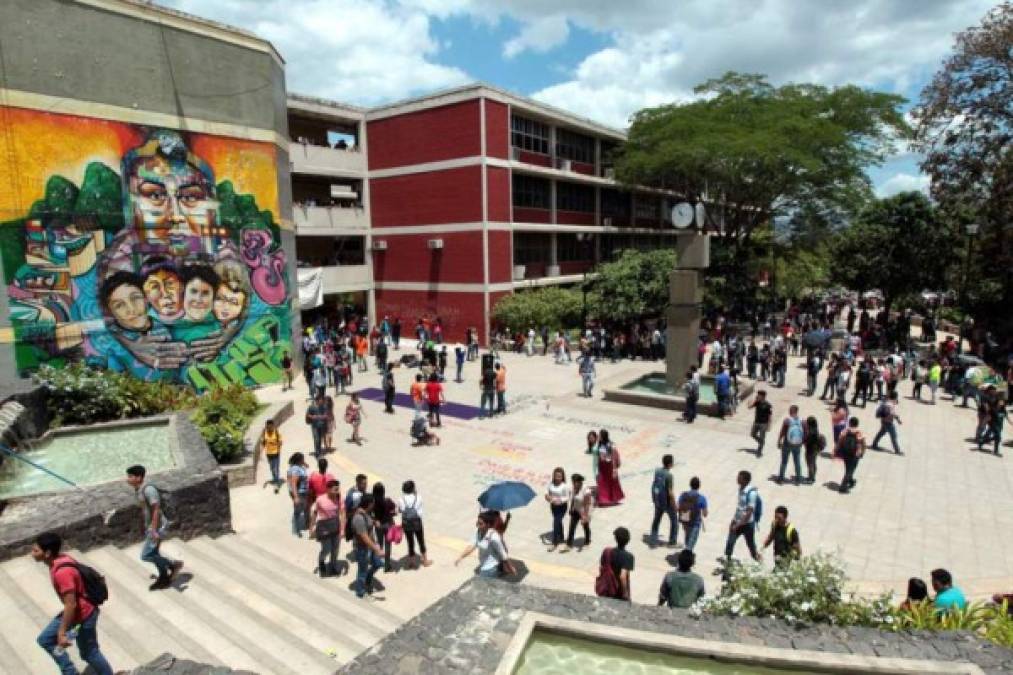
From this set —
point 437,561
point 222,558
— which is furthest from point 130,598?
point 437,561

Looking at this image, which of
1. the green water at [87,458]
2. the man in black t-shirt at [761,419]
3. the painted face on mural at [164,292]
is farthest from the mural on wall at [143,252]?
the man in black t-shirt at [761,419]

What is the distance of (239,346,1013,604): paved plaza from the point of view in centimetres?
940

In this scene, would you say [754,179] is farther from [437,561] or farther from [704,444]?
[437,561]

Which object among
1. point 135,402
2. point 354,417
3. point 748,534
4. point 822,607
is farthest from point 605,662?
point 135,402

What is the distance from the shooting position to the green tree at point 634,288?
28750mm

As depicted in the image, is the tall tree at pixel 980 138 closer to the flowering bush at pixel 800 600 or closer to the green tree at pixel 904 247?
the green tree at pixel 904 247

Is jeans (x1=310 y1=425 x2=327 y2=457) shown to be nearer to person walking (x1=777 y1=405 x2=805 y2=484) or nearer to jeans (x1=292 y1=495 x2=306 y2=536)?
jeans (x1=292 y1=495 x2=306 y2=536)

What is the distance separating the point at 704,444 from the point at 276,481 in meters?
10.1

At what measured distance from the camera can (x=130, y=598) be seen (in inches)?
287

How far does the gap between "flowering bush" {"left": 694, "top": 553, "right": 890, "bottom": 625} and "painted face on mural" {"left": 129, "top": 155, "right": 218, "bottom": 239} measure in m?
17.9

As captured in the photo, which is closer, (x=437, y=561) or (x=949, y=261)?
(x=437, y=561)

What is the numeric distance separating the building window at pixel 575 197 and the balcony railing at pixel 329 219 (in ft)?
38.1

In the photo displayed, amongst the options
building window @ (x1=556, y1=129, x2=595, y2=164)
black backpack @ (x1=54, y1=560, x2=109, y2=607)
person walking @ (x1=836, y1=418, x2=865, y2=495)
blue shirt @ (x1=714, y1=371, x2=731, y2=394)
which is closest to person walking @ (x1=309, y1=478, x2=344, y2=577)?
black backpack @ (x1=54, y1=560, x2=109, y2=607)

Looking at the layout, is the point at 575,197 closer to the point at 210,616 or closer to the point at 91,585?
the point at 210,616
